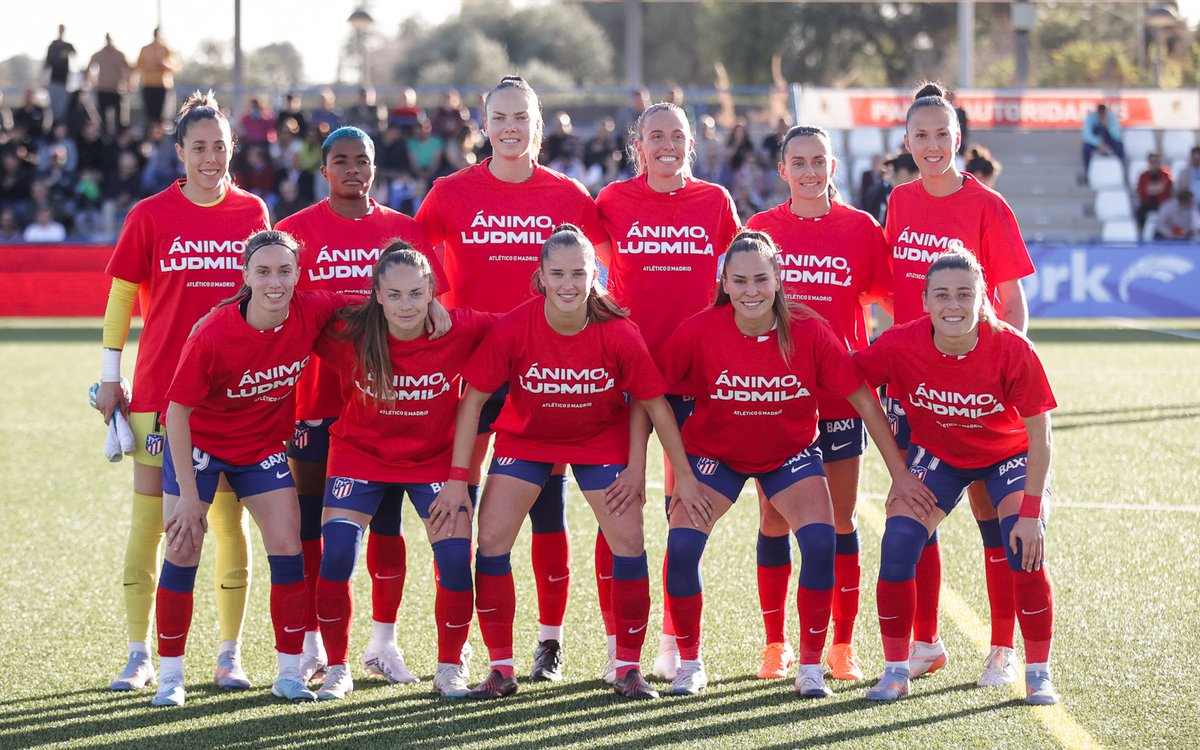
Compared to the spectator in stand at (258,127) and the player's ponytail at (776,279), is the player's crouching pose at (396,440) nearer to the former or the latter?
the player's ponytail at (776,279)

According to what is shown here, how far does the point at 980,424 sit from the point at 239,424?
2.29 m

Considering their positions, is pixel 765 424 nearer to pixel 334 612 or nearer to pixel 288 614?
pixel 334 612

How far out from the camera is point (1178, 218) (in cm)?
1853

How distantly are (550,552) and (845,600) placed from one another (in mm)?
989

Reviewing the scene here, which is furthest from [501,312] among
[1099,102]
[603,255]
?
[1099,102]

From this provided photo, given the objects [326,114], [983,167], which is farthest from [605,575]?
[326,114]

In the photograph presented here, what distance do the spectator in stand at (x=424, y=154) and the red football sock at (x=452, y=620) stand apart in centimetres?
1414

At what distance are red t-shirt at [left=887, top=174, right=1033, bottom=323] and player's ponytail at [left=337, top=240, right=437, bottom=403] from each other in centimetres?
158

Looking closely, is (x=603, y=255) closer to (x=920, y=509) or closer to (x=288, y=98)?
(x=920, y=509)

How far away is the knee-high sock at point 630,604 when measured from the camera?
448cm

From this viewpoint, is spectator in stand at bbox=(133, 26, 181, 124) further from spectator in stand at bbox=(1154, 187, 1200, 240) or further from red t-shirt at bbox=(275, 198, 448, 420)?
red t-shirt at bbox=(275, 198, 448, 420)

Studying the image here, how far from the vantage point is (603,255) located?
4988mm

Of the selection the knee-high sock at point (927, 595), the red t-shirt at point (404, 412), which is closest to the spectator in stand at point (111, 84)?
the red t-shirt at point (404, 412)

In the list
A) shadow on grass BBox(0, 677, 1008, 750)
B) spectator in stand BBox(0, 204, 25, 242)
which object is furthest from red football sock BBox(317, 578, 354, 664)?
spectator in stand BBox(0, 204, 25, 242)
